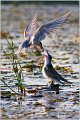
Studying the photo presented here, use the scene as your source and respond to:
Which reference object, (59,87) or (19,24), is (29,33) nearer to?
(59,87)

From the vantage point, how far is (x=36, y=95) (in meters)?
9.90

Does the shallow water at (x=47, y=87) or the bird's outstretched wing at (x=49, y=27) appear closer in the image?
the shallow water at (x=47, y=87)

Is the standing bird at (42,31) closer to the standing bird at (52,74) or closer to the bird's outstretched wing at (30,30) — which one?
the bird's outstretched wing at (30,30)

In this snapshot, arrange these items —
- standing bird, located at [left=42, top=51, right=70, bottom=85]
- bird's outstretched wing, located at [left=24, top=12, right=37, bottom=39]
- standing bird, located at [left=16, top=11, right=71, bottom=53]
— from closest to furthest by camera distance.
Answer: standing bird, located at [left=42, top=51, right=70, bottom=85]
standing bird, located at [left=16, top=11, right=71, bottom=53]
bird's outstretched wing, located at [left=24, top=12, right=37, bottom=39]

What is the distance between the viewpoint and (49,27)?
1059cm

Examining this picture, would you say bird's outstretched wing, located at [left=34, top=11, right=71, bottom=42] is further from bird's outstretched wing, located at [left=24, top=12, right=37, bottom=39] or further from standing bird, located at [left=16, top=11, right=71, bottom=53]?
bird's outstretched wing, located at [left=24, top=12, right=37, bottom=39]

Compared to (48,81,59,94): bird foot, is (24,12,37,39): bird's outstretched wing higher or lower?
higher

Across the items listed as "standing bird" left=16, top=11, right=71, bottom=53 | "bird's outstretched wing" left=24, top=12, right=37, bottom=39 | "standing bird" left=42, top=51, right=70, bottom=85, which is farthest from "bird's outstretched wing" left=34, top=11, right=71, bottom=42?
"standing bird" left=42, top=51, right=70, bottom=85

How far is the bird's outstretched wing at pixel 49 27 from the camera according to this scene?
1045 centimetres

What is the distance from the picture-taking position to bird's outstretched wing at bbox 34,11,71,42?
412 inches

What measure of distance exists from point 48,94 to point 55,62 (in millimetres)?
4069

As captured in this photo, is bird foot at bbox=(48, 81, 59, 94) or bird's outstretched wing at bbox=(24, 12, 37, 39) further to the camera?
bird's outstretched wing at bbox=(24, 12, 37, 39)

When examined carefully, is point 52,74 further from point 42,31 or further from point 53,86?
point 42,31

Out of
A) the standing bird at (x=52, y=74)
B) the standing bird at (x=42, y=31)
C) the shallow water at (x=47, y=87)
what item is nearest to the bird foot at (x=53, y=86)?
the shallow water at (x=47, y=87)
